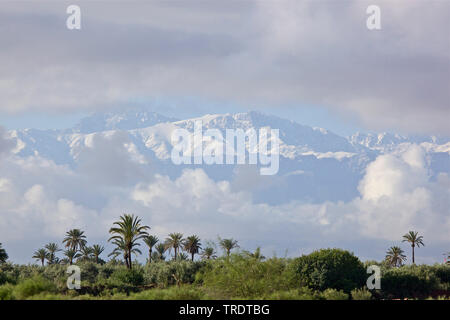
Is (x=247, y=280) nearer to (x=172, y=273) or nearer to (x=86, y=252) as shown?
(x=172, y=273)

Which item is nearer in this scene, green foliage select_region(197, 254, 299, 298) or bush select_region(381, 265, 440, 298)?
green foliage select_region(197, 254, 299, 298)

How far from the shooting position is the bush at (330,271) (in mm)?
49500

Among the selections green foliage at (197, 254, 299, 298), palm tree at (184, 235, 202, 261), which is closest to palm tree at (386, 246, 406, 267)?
palm tree at (184, 235, 202, 261)

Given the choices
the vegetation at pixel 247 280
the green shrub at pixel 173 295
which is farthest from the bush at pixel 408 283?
the green shrub at pixel 173 295

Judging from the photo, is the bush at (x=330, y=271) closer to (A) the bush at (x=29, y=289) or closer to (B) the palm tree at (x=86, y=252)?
(A) the bush at (x=29, y=289)

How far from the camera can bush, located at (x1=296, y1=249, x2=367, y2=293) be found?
162 feet

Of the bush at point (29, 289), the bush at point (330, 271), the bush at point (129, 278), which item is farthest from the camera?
the bush at point (129, 278)

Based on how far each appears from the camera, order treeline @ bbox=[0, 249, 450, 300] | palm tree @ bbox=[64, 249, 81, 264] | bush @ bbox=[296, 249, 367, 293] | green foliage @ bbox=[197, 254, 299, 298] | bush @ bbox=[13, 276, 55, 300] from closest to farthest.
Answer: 1. bush @ bbox=[13, 276, 55, 300]
2. treeline @ bbox=[0, 249, 450, 300]
3. green foliage @ bbox=[197, 254, 299, 298]
4. bush @ bbox=[296, 249, 367, 293]
5. palm tree @ bbox=[64, 249, 81, 264]

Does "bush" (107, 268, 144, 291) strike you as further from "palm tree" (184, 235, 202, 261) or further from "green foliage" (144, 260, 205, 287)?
"palm tree" (184, 235, 202, 261)

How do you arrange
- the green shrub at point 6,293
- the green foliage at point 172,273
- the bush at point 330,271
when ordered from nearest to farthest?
the green shrub at point 6,293 → the bush at point 330,271 → the green foliage at point 172,273

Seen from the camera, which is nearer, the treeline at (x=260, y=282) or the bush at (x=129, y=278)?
the treeline at (x=260, y=282)
